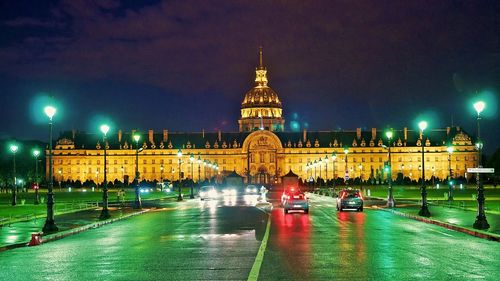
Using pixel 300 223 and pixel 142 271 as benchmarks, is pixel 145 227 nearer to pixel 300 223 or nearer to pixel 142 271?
pixel 300 223

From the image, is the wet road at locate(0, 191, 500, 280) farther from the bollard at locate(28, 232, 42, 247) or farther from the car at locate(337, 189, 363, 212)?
the car at locate(337, 189, 363, 212)

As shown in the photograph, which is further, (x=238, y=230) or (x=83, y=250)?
(x=238, y=230)

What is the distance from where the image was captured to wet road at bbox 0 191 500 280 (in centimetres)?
1636

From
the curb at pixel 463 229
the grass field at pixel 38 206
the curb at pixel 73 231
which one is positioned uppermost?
the grass field at pixel 38 206

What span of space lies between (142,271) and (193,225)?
55.9ft

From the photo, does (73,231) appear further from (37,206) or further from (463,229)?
(37,206)

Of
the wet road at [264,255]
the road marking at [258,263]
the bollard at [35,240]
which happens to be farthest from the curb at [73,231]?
the road marking at [258,263]

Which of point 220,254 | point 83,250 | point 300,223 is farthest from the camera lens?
point 300,223

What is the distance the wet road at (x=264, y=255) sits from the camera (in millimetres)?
16359

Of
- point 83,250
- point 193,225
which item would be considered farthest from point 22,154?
point 83,250

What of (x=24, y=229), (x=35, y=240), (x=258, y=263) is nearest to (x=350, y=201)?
(x=24, y=229)

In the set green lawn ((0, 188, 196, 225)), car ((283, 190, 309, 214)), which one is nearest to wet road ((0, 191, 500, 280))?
green lawn ((0, 188, 196, 225))

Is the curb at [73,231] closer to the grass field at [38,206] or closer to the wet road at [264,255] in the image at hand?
the wet road at [264,255]

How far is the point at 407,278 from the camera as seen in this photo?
1550 centimetres
